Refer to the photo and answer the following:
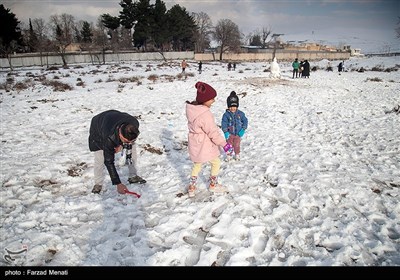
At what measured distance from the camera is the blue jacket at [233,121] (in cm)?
591

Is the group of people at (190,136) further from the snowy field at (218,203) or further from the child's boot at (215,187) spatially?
the snowy field at (218,203)

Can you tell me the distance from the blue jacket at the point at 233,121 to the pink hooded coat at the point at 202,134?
1.58m

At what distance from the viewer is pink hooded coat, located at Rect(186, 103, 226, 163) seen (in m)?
4.14

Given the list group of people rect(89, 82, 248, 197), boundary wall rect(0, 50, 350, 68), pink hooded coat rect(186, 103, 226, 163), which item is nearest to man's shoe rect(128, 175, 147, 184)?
group of people rect(89, 82, 248, 197)

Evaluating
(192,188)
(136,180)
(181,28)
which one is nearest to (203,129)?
(192,188)

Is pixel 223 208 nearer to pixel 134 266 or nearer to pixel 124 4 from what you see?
pixel 134 266

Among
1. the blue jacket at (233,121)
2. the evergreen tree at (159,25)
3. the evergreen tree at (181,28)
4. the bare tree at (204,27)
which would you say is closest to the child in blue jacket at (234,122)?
the blue jacket at (233,121)

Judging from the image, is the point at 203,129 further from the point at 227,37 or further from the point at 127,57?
the point at 227,37

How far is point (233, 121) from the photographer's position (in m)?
5.93

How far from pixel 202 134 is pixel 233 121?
186 centimetres

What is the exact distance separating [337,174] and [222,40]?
72.4 m

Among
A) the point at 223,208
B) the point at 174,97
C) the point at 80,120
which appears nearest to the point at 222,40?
the point at 174,97

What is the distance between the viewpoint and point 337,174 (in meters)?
5.41

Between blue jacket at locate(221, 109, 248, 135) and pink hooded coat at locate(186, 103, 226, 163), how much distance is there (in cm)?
158
